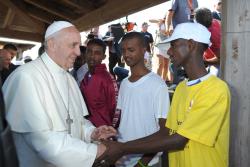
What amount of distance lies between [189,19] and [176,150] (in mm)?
4448

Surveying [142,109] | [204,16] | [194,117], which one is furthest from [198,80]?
[204,16]

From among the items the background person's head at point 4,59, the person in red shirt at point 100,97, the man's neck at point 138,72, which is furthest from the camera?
the background person's head at point 4,59

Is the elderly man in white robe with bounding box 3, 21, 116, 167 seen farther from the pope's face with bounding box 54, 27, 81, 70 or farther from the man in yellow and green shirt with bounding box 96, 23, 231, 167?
the man in yellow and green shirt with bounding box 96, 23, 231, 167

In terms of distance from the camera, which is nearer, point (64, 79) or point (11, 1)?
point (64, 79)

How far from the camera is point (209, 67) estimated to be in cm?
561

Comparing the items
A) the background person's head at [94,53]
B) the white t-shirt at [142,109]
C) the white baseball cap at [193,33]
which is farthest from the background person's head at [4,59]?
the white baseball cap at [193,33]

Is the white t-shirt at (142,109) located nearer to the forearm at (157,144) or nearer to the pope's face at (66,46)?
the forearm at (157,144)

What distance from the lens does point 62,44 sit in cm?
282

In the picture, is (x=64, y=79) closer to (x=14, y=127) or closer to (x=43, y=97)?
(x=43, y=97)

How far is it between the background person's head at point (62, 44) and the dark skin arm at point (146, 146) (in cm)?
74

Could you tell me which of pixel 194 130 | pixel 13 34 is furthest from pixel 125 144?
pixel 13 34

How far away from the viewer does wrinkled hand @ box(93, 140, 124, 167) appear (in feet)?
9.21

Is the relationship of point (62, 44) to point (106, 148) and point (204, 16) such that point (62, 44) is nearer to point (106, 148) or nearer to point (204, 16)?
point (106, 148)

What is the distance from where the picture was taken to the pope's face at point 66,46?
2.83m
